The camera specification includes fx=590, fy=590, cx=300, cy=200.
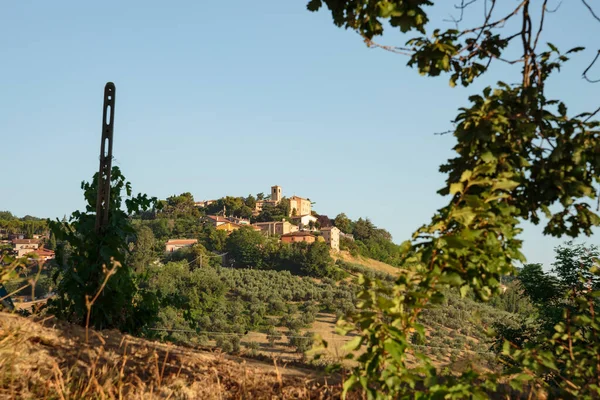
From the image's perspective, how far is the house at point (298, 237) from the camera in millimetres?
94319

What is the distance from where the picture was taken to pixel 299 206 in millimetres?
126875

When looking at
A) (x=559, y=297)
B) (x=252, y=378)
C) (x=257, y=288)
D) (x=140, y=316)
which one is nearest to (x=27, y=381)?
(x=252, y=378)

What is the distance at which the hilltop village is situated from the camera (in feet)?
323

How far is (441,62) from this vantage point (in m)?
3.67

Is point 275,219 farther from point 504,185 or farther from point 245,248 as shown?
point 504,185

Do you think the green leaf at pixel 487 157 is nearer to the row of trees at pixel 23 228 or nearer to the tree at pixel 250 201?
the row of trees at pixel 23 228

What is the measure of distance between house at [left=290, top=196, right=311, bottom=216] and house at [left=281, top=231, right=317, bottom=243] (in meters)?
23.2

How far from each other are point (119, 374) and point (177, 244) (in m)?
90.4

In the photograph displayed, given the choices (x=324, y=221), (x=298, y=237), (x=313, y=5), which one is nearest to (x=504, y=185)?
(x=313, y=5)

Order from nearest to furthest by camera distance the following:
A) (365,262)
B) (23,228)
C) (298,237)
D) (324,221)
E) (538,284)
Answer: (538,284) → (23,228) → (298,237) → (365,262) → (324,221)

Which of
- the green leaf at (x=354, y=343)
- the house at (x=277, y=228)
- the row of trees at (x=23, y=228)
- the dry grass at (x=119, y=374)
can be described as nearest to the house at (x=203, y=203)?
the house at (x=277, y=228)

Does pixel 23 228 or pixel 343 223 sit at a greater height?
pixel 343 223

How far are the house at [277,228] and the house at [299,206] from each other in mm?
13343

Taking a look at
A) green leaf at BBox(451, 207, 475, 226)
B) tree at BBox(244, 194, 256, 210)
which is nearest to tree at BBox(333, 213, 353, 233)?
tree at BBox(244, 194, 256, 210)
